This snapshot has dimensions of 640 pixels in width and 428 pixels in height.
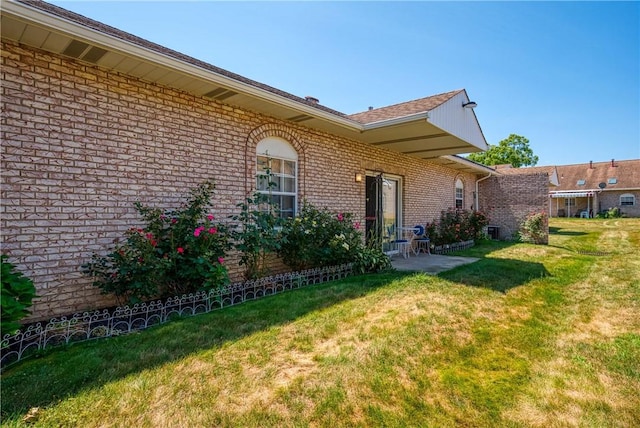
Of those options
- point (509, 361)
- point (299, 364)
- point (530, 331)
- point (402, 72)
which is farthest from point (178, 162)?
point (402, 72)

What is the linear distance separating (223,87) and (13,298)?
3.66 metres

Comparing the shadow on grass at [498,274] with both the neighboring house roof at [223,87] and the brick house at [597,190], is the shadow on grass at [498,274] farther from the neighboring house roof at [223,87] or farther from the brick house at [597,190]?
the brick house at [597,190]

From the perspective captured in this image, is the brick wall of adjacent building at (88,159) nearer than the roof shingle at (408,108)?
Yes

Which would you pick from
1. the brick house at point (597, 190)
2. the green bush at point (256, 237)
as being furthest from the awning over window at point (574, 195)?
the green bush at point (256, 237)

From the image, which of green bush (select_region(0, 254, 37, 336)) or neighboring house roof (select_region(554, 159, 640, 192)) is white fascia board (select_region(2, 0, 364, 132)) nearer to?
green bush (select_region(0, 254, 37, 336))

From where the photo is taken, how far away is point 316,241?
6.11 meters

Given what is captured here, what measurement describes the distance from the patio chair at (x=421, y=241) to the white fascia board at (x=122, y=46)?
6.26 m

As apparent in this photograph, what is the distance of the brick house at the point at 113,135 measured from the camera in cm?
356

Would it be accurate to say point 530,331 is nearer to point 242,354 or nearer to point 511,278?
point 511,278

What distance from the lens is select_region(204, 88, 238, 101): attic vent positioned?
5.00 m

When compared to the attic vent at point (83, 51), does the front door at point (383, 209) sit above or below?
below

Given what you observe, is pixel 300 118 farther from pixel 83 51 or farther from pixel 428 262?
pixel 428 262

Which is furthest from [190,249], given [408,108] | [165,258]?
[408,108]

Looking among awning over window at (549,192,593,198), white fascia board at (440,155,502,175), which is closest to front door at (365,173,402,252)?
white fascia board at (440,155,502,175)
